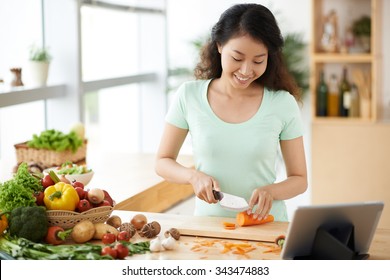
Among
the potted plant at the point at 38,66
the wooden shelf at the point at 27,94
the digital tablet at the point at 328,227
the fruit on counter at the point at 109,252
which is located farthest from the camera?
the potted plant at the point at 38,66

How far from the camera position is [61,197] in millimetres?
2404

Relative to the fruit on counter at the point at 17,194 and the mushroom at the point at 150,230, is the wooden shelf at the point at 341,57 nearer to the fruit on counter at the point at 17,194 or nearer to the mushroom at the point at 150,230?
the mushroom at the point at 150,230

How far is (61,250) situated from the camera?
214 cm

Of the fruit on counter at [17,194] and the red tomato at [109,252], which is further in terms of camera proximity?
the fruit on counter at [17,194]

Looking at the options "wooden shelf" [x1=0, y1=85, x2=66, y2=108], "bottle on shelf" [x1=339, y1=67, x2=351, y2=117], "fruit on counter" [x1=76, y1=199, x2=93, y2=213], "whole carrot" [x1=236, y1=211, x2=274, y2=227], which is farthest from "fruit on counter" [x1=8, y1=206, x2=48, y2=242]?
"bottle on shelf" [x1=339, y1=67, x2=351, y2=117]

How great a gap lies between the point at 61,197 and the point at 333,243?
91 cm

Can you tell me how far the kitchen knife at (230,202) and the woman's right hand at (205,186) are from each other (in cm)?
2

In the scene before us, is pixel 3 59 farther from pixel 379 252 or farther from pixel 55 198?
pixel 379 252

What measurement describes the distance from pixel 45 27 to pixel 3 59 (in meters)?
Result: 0.41

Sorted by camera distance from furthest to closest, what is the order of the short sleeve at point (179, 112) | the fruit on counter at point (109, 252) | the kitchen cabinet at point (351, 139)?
the kitchen cabinet at point (351, 139)
the short sleeve at point (179, 112)
the fruit on counter at point (109, 252)

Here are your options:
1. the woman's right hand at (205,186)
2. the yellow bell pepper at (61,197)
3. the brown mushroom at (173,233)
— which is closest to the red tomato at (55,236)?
the yellow bell pepper at (61,197)

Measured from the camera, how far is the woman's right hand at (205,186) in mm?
2445

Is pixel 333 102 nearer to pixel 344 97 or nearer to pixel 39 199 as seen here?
pixel 344 97

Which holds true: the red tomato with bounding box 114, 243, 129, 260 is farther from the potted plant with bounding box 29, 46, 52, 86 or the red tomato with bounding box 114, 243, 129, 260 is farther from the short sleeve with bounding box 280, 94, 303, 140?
the potted plant with bounding box 29, 46, 52, 86
